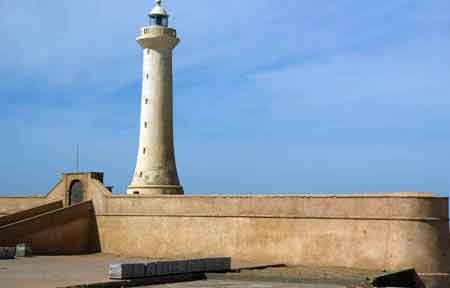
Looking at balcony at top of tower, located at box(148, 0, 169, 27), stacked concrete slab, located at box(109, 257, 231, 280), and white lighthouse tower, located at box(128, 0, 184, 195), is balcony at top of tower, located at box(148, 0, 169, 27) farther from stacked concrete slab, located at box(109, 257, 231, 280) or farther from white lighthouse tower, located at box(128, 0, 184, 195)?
stacked concrete slab, located at box(109, 257, 231, 280)

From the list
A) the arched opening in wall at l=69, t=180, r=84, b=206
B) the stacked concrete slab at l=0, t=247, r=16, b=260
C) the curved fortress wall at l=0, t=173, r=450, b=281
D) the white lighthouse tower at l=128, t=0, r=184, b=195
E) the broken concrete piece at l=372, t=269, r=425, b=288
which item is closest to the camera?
the broken concrete piece at l=372, t=269, r=425, b=288

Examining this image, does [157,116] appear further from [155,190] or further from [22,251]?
[22,251]

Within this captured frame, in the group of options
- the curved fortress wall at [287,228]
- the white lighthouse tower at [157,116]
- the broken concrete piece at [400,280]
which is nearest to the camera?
the broken concrete piece at [400,280]

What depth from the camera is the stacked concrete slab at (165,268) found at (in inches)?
633

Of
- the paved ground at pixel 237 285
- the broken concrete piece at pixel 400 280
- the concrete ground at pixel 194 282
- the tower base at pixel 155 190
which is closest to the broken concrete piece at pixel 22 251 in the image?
the concrete ground at pixel 194 282

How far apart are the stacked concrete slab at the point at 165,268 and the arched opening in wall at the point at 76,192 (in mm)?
9586

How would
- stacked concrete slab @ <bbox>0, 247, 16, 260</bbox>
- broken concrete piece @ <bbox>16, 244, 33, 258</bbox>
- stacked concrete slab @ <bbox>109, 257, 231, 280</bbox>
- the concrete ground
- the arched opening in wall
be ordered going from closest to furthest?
the concrete ground
stacked concrete slab @ <bbox>109, 257, 231, 280</bbox>
stacked concrete slab @ <bbox>0, 247, 16, 260</bbox>
broken concrete piece @ <bbox>16, 244, 33, 258</bbox>
the arched opening in wall

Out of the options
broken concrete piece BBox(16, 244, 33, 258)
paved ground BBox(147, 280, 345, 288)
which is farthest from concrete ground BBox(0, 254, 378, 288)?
broken concrete piece BBox(16, 244, 33, 258)

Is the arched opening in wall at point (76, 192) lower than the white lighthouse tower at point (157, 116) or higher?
lower

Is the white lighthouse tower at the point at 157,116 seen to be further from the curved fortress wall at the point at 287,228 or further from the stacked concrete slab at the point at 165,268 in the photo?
the stacked concrete slab at the point at 165,268

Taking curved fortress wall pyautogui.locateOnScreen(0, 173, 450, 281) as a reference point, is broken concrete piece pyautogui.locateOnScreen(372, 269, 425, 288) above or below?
below

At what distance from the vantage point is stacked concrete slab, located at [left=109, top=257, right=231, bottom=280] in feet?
52.7

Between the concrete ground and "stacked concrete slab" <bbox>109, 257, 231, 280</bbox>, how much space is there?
306 millimetres

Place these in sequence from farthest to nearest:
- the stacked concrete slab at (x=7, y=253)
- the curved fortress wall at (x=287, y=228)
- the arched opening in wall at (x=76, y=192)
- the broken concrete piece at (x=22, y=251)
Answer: the arched opening in wall at (x=76, y=192) < the broken concrete piece at (x=22, y=251) < the stacked concrete slab at (x=7, y=253) < the curved fortress wall at (x=287, y=228)
